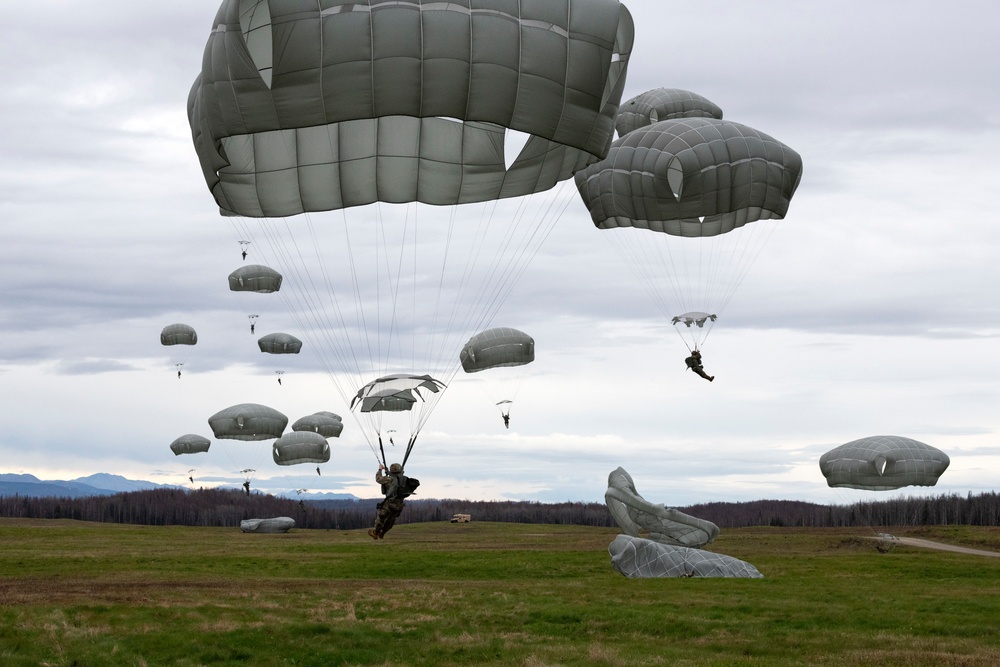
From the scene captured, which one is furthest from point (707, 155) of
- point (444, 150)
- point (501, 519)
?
point (501, 519)

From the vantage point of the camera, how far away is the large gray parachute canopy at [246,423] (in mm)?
63094

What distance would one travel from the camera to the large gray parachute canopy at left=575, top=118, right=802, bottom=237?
32844 mm

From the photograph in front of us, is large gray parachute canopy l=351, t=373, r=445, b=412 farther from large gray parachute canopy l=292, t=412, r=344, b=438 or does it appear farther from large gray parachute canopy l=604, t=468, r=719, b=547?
large gray parachute canopy l=292, t=412, r=344, b=438

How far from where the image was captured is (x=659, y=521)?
39.3 meters

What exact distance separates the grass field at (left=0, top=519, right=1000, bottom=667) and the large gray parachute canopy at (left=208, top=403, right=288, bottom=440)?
17.7 m

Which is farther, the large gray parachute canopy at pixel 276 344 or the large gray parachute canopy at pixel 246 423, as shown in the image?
the large gray parachute canopy at pixel 276 344

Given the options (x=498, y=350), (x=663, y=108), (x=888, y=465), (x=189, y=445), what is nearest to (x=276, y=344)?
(x=189, y=445)

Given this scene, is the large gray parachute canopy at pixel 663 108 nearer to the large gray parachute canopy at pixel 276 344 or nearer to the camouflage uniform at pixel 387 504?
the camouflage uniform at pixel 387 504

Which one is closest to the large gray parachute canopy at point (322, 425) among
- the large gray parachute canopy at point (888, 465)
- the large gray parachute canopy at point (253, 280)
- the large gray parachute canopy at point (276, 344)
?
the large gray parachute canopy at point (276, 344)

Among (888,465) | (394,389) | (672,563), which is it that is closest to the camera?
(394,389)

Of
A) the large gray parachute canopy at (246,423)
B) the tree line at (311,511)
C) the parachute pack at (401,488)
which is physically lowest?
the tree line at (311,511)

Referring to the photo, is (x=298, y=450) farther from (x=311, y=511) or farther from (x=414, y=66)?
(x=311, y=511)

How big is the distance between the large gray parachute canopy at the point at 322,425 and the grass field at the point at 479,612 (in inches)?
1121

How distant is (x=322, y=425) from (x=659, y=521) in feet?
131
